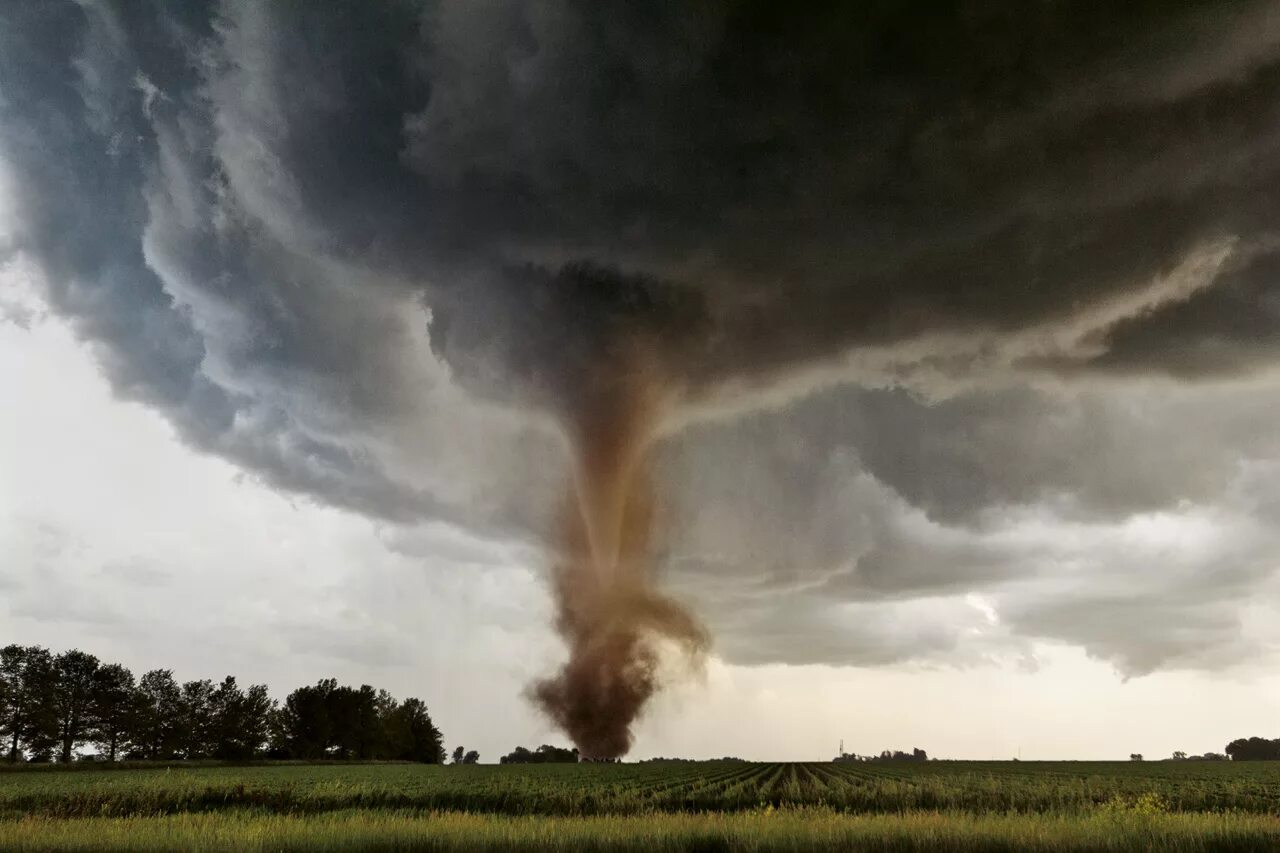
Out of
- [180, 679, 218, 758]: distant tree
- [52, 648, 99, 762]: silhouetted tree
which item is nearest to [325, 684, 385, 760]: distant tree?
[180, 679, 218, 758]: distant tree

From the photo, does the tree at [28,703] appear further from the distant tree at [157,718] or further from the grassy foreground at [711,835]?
the grassy foreground at [711,835]

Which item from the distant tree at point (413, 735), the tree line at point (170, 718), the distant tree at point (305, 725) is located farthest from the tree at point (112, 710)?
the distant tree at point (413, 735)

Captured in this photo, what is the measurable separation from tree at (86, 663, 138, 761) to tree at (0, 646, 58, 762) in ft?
21.0

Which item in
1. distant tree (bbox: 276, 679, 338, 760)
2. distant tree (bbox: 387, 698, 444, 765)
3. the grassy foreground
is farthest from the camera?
distant tree (bbox: 387, 698, 444, 765)

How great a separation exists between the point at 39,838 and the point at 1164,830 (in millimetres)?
26563

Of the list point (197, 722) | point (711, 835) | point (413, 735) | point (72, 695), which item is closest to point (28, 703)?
point (72, 695)

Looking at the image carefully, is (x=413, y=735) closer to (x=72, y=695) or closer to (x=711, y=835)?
(x=72, y=695)

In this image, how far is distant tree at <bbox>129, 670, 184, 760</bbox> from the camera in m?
110

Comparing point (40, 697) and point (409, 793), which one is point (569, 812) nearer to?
point (409, 793)

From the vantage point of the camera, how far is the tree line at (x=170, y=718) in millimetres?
95625

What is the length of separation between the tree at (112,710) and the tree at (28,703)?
6387mm

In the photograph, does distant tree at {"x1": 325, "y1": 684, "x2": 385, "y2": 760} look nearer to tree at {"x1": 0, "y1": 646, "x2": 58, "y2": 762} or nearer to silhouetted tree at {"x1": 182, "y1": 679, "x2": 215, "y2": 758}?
silhouetted tree at {"x1": 182, "y1": 679, "x2": 215, "y2": 758}

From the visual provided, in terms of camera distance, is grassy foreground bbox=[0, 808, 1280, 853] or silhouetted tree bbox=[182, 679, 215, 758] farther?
silhouetted tree bbox=[182, 679, 215, 758]

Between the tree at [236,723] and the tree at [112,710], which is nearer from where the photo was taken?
the tree at [112,710]
